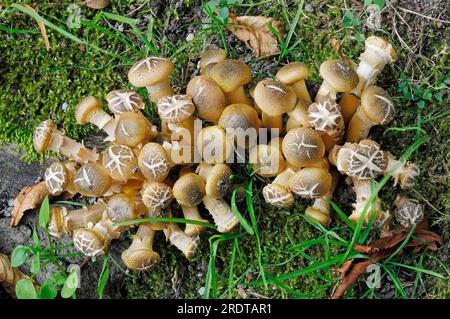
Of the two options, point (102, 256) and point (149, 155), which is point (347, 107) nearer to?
point (149, 155)

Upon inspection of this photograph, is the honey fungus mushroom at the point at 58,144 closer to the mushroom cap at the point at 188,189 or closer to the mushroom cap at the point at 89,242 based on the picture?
the mushroom cap at the point at 89,242

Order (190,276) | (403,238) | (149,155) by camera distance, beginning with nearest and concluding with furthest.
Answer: (149,155) → (403,238) → (190,276)

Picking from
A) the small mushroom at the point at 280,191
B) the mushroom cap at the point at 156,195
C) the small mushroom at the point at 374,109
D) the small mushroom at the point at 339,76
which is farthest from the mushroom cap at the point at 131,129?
the small mushroom at the point at 374,109

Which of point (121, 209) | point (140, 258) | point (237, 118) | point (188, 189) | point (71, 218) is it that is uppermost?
point (237, 118)

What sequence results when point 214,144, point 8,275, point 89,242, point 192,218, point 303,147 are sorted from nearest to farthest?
point 303,147, point 214,144, point 89,242, point 192,218, point 8,275

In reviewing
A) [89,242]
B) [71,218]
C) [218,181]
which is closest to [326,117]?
[218,181]

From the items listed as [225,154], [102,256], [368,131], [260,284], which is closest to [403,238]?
[368,131]

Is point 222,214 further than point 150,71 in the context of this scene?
Yes

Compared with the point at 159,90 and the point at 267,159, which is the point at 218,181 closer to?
the point at 267,159
